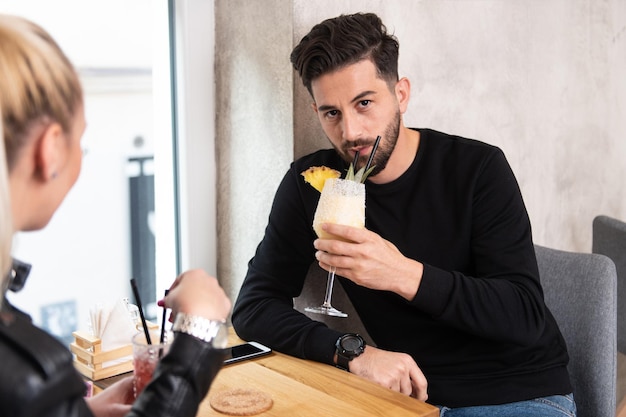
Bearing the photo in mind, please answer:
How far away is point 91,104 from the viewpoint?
211 centimetres

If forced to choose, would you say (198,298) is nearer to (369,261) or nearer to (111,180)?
(369,261)

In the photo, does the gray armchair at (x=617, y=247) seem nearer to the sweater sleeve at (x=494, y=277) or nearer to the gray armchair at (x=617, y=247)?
the gray armchair at (x=617, y=247)

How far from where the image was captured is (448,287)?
5.87 ft

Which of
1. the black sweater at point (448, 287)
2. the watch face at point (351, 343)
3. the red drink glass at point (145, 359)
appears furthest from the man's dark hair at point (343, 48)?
the red drink glass at point (145, 359)

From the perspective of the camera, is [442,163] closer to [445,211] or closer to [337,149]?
[445,211]

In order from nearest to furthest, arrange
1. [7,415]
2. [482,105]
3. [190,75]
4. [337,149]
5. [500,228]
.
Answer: [7,415] < [500,228] < [337,149] < [190,75] < [482,105]

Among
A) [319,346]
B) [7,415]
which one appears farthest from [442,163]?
[7,415]

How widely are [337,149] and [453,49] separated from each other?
2.99 ft

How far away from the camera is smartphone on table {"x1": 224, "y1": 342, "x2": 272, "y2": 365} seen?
1.76m

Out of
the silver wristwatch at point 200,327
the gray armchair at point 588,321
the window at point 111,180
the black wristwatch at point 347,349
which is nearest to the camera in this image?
the silver wristwatch at point 200,327

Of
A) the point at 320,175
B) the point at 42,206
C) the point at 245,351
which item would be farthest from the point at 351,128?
the point at 42,206

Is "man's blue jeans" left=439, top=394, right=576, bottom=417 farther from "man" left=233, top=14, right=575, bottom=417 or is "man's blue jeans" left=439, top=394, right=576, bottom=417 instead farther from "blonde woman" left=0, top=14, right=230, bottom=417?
"blonde woman" left=0, top=14, right=230, bottom=417

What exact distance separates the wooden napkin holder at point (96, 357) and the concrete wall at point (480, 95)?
727 mm

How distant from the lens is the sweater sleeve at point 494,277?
1.79 m
